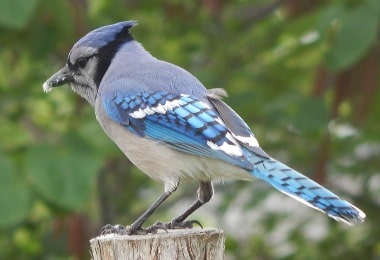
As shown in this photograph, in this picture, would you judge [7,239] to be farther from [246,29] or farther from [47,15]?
[246,29]

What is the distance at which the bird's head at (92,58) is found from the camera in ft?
12.1

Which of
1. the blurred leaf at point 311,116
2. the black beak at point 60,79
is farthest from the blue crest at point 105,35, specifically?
the blurred leaf at point 311,116

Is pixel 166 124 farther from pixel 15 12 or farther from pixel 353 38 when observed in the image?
pixel 353 38

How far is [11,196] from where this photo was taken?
4223mm

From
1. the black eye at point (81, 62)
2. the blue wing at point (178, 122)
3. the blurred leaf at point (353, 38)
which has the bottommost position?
the blue wing at point (178, 122)

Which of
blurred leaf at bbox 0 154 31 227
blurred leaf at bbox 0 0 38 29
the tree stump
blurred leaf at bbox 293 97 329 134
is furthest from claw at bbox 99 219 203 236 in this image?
blurred leaf at bbox 293 97 329 134

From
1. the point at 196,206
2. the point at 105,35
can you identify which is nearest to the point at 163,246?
the point at 196,206

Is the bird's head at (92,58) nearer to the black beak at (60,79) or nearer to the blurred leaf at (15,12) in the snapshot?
the black beak at (60,79)

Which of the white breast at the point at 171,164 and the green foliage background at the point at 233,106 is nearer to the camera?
the white breast at the point at 171,164

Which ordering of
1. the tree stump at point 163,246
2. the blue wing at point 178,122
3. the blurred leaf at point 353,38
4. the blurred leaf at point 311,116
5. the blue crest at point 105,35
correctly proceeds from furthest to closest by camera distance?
the blurred leaf at point 311,116
the blurred leaf at point 353,38
the blue crest at point 105,35
the blue wing at point 178,122
the tree stump at point 163,246

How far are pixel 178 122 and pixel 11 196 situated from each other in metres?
1.07

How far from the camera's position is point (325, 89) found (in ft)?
16.6

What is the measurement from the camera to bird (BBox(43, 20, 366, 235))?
10.6 feet

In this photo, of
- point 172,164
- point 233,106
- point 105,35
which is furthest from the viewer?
point 233,106
